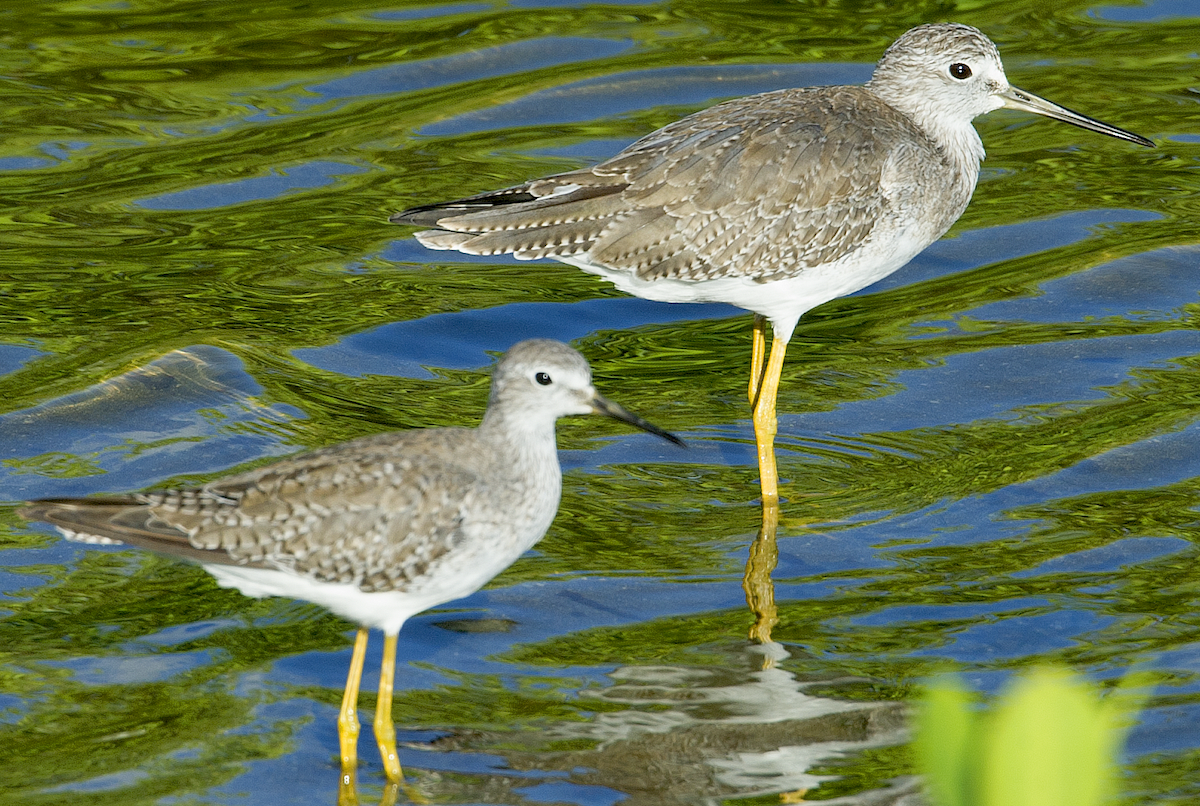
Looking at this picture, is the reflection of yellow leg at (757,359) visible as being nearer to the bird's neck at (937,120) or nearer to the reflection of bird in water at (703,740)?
the bird's neck at (937,120)

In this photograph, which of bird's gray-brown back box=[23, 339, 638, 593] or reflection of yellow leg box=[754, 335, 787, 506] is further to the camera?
reflection of yellow leg box=[754, 335, 787, 506]

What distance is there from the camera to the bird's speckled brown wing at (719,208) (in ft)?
29.1

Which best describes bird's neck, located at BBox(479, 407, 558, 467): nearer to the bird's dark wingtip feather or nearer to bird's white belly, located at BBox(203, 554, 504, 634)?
bird's white belly, located at BBox(203, 554, 504, 634)

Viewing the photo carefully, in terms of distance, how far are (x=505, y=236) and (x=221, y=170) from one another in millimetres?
5173

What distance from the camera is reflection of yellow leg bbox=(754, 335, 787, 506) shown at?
28.8ft

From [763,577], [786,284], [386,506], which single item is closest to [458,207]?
[786,284]

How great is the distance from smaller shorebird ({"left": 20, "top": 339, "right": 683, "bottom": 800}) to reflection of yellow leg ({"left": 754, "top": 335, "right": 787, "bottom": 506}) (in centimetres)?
270

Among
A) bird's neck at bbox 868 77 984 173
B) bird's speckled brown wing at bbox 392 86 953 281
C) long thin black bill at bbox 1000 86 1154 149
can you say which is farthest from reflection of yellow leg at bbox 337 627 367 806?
long thin black bill at bbox 1000 86 1154 149

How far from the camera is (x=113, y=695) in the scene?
21.6 feet

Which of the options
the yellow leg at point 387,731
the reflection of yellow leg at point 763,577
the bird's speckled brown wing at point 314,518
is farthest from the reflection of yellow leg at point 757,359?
the yellow leg at point 387,731

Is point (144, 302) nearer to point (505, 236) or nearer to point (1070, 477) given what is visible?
point (505, 236)

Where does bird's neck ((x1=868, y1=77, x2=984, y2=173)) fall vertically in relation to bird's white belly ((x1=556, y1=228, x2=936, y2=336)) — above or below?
above

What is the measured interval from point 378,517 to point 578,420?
12.8ft

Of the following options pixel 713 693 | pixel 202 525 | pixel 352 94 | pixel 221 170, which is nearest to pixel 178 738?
pixel 202 525
